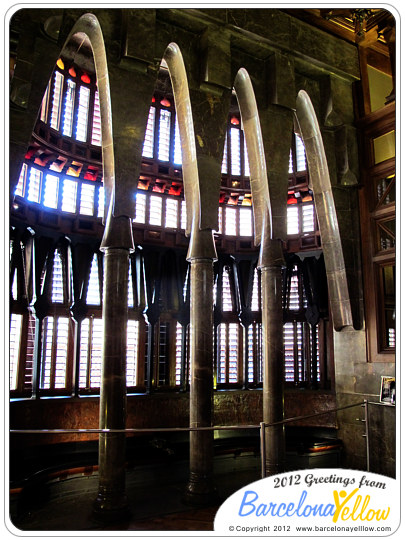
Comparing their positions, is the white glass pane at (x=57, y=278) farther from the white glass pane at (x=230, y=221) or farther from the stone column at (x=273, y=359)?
the white glass pane at (x=230, y=221)

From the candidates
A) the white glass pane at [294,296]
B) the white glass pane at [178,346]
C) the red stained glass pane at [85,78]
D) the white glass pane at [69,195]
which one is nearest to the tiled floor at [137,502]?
the white glass pane at [178,346]

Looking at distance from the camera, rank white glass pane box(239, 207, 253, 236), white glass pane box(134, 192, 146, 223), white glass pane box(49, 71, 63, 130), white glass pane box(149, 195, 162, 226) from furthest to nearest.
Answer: white glass pane box(239, 207, 253, 236) → white glass pane box(149, 195, 162, 226) → white glass pane box(134, 192, 146, 223) → white glass pane box(49, 71, 63, 130)

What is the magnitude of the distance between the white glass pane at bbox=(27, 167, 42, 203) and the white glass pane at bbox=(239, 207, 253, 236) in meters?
7.10

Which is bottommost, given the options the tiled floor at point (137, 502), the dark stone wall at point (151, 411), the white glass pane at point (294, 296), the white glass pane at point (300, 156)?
the tiled floor at point (137, 502)

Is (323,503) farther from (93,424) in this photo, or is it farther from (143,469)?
(93,424)

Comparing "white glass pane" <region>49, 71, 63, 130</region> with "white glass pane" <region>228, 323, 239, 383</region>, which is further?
"white glass pane" <region>228, 323, 239, 383</region>

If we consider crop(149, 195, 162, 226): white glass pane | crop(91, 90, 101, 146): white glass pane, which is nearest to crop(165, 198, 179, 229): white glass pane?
crop(149, 195, 162, 226): white glass pane

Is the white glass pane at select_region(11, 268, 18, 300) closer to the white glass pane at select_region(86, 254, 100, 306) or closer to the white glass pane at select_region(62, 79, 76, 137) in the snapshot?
the white glass pane at select_region(86, 254, 100, 306)

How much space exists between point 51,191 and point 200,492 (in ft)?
29.5

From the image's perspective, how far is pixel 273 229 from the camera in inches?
425

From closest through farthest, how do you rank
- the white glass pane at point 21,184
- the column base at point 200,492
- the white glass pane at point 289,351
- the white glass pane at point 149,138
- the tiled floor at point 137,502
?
the tiled floor at point 137,502 → the column base at point 200,492 → the white glass pane at point 21,184 → the white glass pane at point 149,138 → the white glass pane at point 289,351

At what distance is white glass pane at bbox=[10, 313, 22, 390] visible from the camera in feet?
39.0

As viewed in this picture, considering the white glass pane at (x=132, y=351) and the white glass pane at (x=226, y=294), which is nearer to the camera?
the white glass pane at (x=132, y=351)

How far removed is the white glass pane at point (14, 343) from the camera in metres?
11.9
